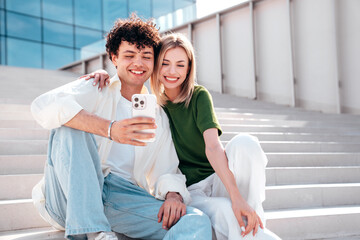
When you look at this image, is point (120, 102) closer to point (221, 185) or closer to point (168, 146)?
point (168, 146)

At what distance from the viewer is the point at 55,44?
55.5 ft

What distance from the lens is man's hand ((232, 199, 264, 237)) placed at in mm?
1740

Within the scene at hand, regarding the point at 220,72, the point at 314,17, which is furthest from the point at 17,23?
the point at 314,17

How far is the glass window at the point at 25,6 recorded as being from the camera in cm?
1592

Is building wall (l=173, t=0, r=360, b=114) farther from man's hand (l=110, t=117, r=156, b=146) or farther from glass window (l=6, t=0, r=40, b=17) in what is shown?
glass window (l=6, t=0, r=40, b=17)

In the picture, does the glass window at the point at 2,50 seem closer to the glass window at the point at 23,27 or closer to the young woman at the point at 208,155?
the glass window at the point at 23,27

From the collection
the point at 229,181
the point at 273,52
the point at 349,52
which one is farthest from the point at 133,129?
the point at 273,52

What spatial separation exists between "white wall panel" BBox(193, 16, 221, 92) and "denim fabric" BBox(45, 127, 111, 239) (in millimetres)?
8322

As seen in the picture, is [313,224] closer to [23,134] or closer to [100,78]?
[100,78]

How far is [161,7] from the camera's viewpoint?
20031 millimetres

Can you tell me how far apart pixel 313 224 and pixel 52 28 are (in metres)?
17.0

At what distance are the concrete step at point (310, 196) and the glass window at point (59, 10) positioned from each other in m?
16.7

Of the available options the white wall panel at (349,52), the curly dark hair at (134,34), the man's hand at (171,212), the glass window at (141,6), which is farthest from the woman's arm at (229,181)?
the glass window at (141,6)

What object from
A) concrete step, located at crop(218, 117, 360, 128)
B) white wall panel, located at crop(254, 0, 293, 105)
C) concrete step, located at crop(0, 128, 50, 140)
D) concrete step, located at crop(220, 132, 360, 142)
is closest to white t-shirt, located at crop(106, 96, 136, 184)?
concrete step, located at crop(0, 128, 50, 140)
